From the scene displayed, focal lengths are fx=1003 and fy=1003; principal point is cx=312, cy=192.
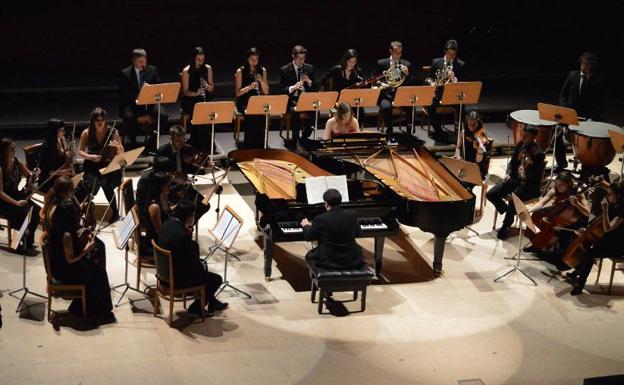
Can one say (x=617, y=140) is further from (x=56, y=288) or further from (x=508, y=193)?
(x=56, y=288)

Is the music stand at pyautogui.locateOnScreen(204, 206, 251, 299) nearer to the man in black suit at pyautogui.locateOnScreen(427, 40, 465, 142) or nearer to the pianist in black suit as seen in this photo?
the pianist in black suit

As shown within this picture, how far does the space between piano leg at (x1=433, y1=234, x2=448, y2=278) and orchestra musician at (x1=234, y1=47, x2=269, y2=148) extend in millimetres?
3563

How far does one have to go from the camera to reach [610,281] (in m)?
9.63

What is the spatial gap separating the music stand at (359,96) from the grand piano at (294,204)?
1.89m

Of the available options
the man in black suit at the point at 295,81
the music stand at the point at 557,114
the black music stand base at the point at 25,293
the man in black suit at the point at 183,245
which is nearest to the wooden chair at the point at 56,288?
the black music stand base at the point at 25,293

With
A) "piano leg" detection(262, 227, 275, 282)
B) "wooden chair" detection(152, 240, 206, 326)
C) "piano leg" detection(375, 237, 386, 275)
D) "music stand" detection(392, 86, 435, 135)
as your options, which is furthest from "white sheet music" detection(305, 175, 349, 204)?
"music stand" detection(392, 86, 435, 135)

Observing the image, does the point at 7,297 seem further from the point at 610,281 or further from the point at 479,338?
the point at 610,281

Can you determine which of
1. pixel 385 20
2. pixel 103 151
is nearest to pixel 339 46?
pixel 385 20

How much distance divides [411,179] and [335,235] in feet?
5.16

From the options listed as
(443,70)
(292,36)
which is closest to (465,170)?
(443,70)

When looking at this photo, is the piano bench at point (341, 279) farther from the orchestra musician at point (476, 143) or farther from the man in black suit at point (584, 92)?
the man in black suit at point (584, 92)

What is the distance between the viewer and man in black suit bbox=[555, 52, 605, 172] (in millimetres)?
12812

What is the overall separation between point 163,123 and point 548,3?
298 inches

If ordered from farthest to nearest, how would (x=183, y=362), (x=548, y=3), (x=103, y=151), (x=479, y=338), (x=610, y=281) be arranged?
(x=548, y=3) < (x=103, y=151) < (x=610, y=281) < (x=479, y=338) < (x=183, y=362)
